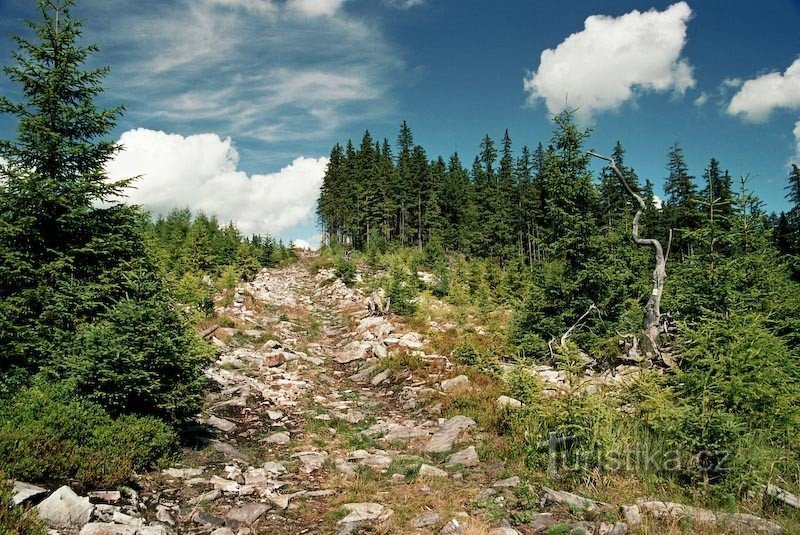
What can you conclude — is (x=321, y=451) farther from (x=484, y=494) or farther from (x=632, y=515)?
(x=632, y=515)

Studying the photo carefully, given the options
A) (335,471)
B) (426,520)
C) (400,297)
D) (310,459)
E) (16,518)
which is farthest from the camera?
(400,297)

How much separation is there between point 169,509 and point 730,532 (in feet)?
22.4

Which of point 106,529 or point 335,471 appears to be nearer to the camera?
point 106,529

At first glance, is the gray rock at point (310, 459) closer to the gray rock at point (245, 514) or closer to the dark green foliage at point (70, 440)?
the gray rock at point (245, 514)

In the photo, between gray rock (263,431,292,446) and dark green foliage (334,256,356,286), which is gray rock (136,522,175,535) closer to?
gray rock (263,431,292,446)

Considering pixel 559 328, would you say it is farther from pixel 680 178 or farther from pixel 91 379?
pixel 680 178

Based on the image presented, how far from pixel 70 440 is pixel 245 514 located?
8.60ft

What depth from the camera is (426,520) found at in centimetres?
527

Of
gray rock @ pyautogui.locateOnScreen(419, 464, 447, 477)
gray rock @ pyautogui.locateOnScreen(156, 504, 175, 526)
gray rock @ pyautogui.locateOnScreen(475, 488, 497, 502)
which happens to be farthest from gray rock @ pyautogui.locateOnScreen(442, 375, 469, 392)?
gray rock @ pyautogui.locateOnScreen(156, 504, 175, 526)

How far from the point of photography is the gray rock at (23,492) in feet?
13.7

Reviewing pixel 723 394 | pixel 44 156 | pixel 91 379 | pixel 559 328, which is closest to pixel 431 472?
pixel 723 394

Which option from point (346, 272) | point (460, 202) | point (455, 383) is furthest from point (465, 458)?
point (460, 202)

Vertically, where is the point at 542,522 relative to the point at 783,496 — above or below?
below

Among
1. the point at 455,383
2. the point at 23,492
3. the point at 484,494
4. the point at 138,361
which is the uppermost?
the point at 138,361
